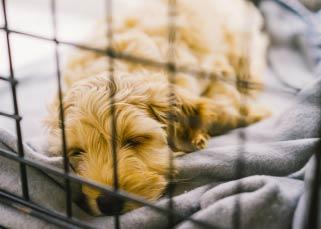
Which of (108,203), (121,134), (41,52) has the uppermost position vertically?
(121,134)

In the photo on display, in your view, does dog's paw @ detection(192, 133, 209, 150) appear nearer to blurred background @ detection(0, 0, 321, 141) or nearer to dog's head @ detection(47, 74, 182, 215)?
dog's head @ detection(47, 74, 182, 215)

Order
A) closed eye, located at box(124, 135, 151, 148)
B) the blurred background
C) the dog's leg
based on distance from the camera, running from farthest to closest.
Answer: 1. the blurred background
2. the dog's leg
3. closed eye, located at box(124, 135, 151, 148)

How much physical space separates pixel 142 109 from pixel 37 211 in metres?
Result: 0.42

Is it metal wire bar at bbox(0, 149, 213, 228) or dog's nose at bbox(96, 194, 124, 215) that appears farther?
dog's nose at bbox(96, 194, 124, 215)

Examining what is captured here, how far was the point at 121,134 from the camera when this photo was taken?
148 cm

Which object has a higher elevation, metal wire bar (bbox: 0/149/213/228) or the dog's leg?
metal wire bar (bbox: 0/149/213/228)

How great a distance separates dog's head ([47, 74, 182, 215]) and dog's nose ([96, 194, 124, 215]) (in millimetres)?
20

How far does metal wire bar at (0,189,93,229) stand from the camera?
1.26 meters

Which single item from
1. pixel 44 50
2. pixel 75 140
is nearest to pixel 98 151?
pixel 75 140

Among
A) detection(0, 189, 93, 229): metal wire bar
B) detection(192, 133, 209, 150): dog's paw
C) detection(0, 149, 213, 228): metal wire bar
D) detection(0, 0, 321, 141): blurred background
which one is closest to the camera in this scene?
detection(0, 149, 213, 228): metal wire bar

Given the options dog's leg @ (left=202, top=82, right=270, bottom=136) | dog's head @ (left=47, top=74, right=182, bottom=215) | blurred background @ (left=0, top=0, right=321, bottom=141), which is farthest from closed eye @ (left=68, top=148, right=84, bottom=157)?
dog's leg @ (left=202, top=82, right=270, bottom=136)

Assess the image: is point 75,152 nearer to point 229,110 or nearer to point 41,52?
point 229,110

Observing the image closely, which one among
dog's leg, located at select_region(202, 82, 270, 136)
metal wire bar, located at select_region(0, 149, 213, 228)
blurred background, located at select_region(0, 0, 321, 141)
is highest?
metal wire bar, located at select_region(0, 149, 213, 228)

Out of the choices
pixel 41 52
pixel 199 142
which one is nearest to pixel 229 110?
pixel 199 142
